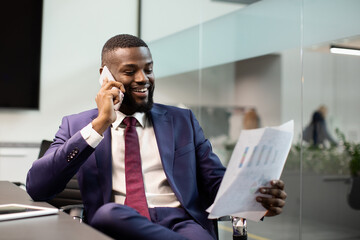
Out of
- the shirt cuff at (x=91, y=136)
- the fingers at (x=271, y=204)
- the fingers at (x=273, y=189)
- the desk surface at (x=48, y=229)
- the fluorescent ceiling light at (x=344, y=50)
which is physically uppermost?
the fluorescent ceiling light at (x=344, y=50)

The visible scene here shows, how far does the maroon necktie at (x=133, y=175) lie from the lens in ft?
6.14

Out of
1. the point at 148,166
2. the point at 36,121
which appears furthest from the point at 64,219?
the point at 36,121

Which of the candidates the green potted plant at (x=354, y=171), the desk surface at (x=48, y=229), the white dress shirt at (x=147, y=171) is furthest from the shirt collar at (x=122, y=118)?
the green potted plant at (x=354, y=171)

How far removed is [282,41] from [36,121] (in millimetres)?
3325

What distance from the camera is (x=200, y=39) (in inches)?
194

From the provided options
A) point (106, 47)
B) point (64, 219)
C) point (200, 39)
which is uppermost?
point (200, 39)

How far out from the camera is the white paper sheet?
1350mm

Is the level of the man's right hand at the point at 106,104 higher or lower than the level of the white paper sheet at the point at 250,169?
higher

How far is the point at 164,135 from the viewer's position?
2.05 m

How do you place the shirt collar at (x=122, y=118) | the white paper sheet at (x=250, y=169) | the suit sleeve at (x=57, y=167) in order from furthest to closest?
the shirt collar at (x=122, y=118), the suit sleeve at (x=57, y=167), the white paper sheet at (x=250, y=169)

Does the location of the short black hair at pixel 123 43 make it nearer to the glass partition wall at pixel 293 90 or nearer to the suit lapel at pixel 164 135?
the suit lapel at pixel 164 135

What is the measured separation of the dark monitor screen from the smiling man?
3775mm

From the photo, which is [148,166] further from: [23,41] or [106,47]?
[23,41]

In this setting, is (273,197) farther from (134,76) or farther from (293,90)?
(293,90)
